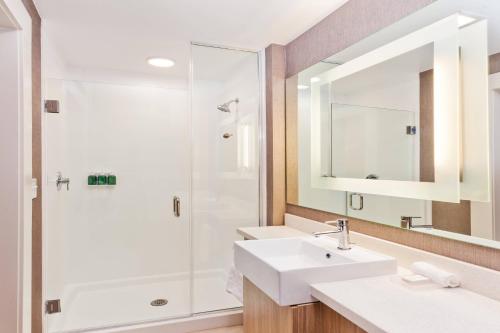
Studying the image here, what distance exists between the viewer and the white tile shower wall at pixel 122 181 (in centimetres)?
324

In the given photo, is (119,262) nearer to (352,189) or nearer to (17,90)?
(17,90)

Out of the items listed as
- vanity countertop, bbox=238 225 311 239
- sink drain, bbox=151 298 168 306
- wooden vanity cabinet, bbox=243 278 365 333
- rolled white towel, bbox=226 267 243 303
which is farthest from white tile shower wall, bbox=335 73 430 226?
sink drain, bbox=151 298 168 306

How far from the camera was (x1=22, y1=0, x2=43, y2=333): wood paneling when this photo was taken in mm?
1994

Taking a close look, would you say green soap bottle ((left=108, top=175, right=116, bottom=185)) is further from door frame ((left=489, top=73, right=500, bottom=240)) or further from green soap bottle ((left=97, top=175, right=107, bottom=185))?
door frame ((left=489, top=73, right=500, bottom=240))

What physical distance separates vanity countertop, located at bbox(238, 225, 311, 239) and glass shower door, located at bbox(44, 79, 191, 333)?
1.09 meters

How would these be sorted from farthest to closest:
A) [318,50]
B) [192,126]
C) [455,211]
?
1. [192,126]
2. [318,50]
3. [455,211]

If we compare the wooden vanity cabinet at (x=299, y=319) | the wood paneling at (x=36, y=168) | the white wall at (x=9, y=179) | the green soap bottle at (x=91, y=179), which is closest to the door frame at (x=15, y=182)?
the white wall at (x=9, y=179)

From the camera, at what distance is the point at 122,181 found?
11.3 ft

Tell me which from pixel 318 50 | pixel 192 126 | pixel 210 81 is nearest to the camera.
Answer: pixel 318 50

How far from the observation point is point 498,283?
3.85 ft

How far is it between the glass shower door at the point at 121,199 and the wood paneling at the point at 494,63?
2.77m

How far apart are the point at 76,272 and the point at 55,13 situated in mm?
2386

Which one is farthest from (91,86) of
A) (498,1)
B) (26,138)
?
(498,1)

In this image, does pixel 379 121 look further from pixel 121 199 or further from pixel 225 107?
pixel 121 199
